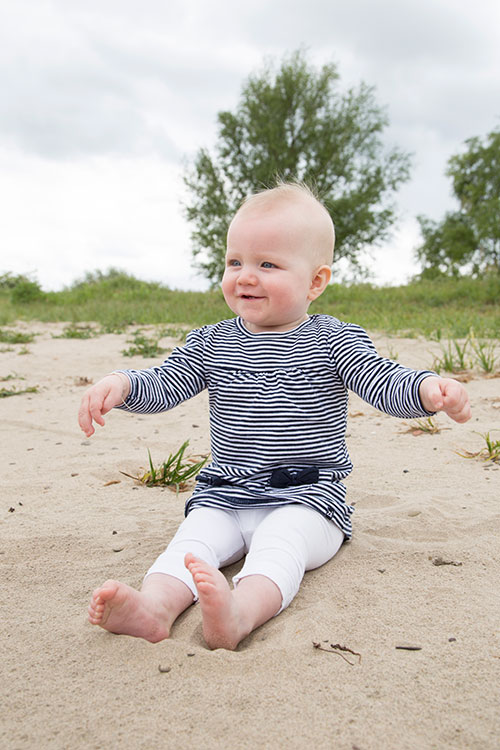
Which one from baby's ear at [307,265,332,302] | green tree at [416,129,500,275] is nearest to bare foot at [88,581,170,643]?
baby's ear at [307,265,332,302]

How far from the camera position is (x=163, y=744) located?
1183 mm

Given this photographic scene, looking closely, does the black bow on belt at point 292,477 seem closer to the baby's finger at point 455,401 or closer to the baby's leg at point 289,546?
the baby's leg at point 289,546

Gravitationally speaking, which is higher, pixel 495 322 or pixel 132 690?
pixel 495 322

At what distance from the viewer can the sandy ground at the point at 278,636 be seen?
4.05ft

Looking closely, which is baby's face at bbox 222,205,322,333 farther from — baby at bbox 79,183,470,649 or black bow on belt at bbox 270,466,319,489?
black bow on belt at bbox 270,466,319,489

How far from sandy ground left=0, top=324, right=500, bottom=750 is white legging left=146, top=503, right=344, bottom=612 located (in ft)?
0.26

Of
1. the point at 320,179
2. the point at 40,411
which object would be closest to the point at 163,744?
the point at 40,411

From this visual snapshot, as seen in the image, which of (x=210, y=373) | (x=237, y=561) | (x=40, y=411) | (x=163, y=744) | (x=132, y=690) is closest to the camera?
(x=163, y=744)

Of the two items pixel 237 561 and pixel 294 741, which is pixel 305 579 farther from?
pixel 294 741

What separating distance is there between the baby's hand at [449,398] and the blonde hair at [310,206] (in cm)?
Answer: 69

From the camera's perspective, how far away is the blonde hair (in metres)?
2.20

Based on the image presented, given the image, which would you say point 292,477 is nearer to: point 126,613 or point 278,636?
Result: point 278,636

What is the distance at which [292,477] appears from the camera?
2.11m

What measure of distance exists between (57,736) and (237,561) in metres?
0.98
